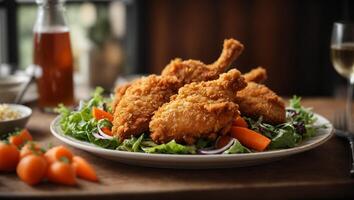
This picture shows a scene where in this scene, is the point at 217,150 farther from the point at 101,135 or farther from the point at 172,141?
the point at 101,135

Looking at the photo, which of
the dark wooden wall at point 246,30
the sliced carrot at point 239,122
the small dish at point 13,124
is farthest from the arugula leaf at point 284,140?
the dark wooden wall at point 246,30

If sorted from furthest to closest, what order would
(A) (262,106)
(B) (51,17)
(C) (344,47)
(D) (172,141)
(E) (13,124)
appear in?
1. (B) (51,17)
2. (C) (344,47)
3. (E) (13,124)
4. (A) (262,106)
5. (D) (172,141)

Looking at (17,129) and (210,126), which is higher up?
(210,126)

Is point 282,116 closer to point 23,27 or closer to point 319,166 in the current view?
point 319,166

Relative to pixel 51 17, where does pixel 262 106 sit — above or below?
below

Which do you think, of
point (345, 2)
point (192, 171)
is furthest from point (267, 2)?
point (192, 171)

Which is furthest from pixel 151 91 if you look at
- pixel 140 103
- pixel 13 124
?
pixel 13 124

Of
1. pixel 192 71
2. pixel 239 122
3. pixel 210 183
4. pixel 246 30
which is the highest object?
pixel 192 71

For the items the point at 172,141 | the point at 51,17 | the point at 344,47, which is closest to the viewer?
the point at 172,141
